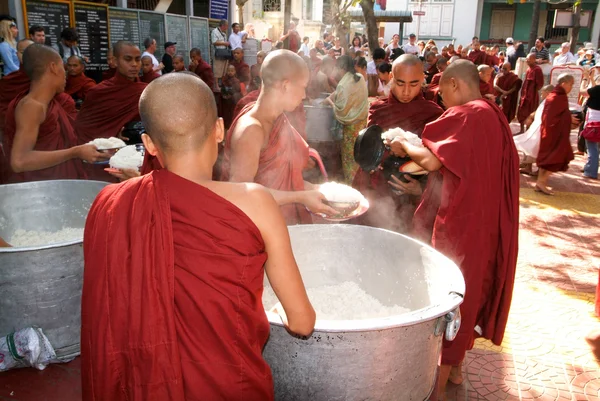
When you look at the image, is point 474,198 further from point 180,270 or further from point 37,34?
point 37,34

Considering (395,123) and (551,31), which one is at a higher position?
(551,31)

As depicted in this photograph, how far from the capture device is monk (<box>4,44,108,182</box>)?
2941mm

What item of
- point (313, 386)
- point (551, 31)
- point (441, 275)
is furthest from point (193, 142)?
point (551, 31)

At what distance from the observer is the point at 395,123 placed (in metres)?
→ 3.53

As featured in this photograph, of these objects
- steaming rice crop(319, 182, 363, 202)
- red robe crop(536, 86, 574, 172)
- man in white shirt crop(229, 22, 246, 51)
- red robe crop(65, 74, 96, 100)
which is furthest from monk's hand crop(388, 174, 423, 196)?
man in white shirt crop(229, 22, 246, 51)

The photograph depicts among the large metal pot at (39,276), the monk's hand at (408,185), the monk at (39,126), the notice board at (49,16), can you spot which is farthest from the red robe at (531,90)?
the large metal pot at (39,276)

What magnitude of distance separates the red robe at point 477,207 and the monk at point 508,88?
920 cm

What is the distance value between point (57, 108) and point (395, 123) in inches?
93.6

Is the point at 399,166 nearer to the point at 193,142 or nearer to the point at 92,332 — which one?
the point at 193,142

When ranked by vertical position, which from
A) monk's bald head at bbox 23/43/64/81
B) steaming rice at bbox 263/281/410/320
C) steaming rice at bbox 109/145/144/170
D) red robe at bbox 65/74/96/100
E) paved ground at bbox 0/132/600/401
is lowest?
paved ground at bbox 0/132/600/401

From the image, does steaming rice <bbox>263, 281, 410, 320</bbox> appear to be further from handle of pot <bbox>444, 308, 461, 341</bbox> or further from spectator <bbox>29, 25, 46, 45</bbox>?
spectator <bbox>29, 25, 46, 45</bbox>

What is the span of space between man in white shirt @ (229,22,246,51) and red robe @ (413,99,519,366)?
11060 millimetres

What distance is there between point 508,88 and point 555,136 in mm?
4882

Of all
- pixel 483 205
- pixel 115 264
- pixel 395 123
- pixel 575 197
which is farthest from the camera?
pixel 575 197
